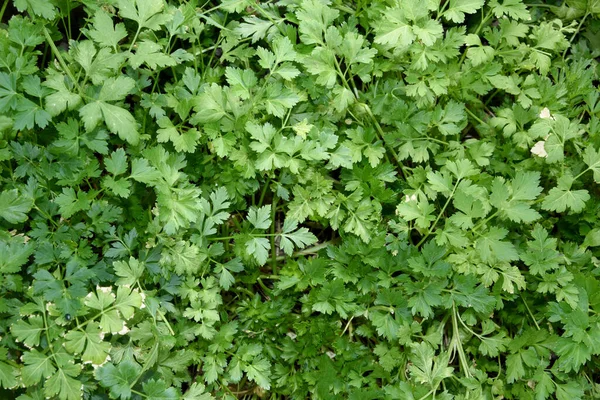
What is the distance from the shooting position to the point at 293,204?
2.46 metres

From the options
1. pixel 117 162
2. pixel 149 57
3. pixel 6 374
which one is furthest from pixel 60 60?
pixel 6 374

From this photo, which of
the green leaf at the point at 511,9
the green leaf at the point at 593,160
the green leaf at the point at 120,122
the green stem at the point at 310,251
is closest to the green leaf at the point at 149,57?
the green leaf at the point at 120,122

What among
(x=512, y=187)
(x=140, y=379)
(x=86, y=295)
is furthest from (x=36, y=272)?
(x=512, y=187)

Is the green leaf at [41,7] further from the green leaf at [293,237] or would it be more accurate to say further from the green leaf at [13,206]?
the green leaf at [293,237]

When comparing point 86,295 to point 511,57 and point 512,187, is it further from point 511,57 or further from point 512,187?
point 511,57

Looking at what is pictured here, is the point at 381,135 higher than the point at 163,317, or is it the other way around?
the point at 381,135

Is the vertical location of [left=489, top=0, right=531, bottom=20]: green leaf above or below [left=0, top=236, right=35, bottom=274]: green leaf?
above

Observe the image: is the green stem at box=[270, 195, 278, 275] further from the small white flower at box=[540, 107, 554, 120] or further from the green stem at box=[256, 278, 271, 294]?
the small white flower at box=[540, 107, 554, 120]

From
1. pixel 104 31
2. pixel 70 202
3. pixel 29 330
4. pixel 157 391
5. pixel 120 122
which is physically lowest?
pixel 157 391

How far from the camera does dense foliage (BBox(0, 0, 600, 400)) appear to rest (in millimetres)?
2219

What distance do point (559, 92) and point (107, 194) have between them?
6.24 ft

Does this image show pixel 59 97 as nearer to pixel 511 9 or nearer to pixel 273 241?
pixel 273 241

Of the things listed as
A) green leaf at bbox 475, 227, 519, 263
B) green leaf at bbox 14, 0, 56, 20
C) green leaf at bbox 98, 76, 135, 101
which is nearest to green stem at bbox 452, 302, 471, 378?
green leaf at bbox 475, 227, 519, 263

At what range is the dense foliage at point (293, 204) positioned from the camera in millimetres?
2219
